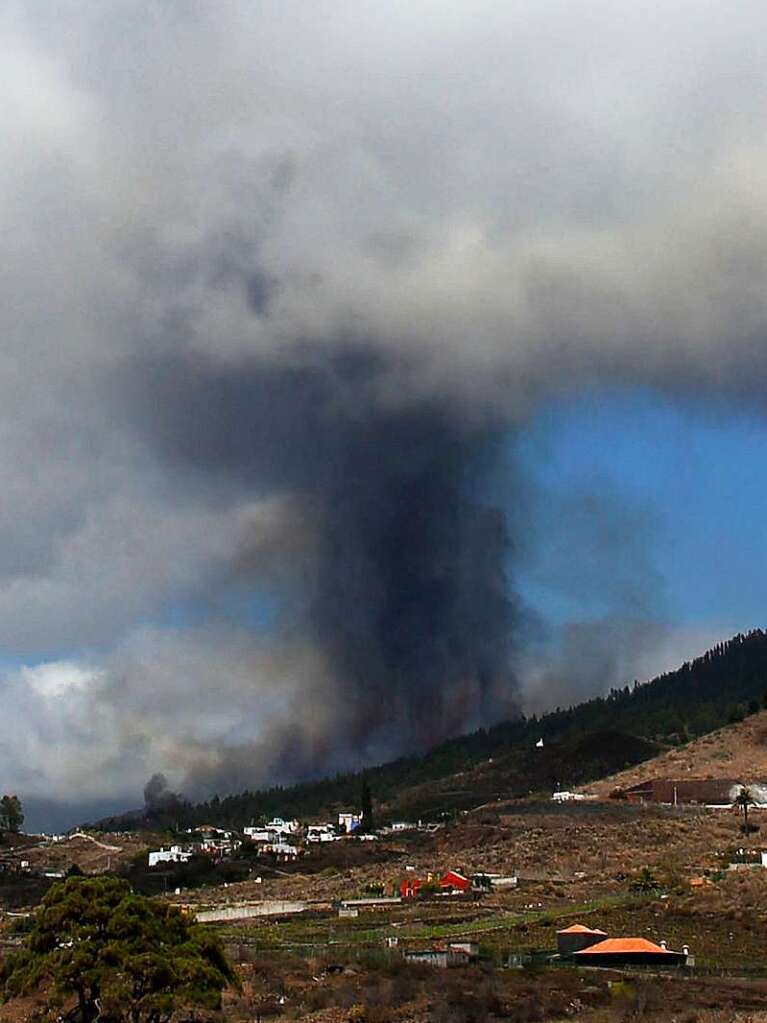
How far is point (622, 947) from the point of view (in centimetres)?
7025

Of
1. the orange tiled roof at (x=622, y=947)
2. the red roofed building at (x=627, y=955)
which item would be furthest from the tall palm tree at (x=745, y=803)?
the red roofed building at (x=627, y=955)

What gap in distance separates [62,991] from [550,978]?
1052 inches

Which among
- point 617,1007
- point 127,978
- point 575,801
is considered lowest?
point 617,1007

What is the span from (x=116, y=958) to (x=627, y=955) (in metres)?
33.6

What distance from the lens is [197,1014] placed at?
5256 centimetres

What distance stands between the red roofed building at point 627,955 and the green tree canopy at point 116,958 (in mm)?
27548

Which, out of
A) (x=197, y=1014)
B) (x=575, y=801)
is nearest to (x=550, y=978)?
(x=197, y=1014)

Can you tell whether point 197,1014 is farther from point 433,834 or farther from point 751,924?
point 433,834

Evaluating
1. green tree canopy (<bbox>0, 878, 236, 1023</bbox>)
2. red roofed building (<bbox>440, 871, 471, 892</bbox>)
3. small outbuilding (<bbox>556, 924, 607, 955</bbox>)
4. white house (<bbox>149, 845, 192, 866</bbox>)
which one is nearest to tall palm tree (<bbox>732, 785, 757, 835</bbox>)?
red roofed building (<bbox>440, 871, 471, 892</bbox>)

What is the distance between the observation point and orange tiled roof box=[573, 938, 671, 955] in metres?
69.7

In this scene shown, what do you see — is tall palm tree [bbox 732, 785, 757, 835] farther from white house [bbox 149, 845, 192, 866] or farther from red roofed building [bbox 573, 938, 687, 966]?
red roofed building [bbox 573, 938, 687, 966]

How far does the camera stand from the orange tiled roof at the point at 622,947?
69.7 metres

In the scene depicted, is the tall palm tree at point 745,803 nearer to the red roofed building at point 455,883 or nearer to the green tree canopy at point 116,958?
the red roofed building at point 455,883

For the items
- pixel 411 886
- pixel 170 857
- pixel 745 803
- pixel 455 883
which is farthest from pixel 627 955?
pixel 170 857
